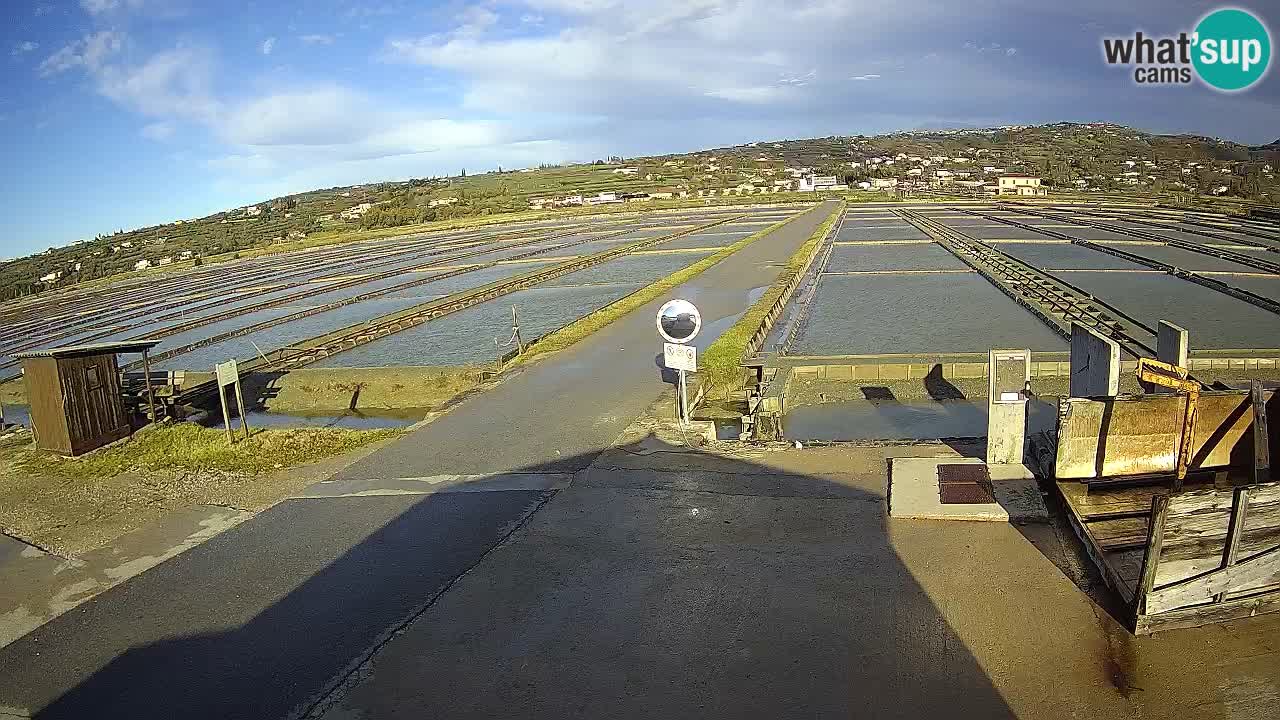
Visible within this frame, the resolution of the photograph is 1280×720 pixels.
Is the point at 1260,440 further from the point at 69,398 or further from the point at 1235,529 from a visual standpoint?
the point at 69,398

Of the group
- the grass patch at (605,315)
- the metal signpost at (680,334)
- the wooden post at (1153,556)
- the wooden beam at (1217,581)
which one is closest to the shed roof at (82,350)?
the grass patch at (605,315)

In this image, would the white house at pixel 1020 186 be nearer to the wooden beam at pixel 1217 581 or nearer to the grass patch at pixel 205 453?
the grass patch at pixel 205 453

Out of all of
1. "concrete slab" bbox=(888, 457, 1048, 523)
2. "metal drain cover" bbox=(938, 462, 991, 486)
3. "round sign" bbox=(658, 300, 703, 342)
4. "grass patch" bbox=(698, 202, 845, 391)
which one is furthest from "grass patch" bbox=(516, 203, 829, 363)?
"metal drain cover" bbox=(938, 462, 991, 486)

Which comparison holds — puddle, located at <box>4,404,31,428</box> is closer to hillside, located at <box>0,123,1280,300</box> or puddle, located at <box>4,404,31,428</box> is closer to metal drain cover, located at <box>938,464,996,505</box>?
metal drain cover, located at <box>938,464,996,505</box>

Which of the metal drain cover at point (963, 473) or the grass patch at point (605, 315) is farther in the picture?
the grass patch at point (605, 315)

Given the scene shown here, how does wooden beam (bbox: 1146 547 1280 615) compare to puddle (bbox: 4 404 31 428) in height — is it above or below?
above

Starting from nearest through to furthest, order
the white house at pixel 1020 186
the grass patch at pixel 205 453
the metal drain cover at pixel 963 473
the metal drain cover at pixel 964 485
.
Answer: the metal drain cover at pixel 964 485 → the metal drain cover at pixel 963 473 → the grass patch at pixel 205 453 → the white house at pixel 1020 186
